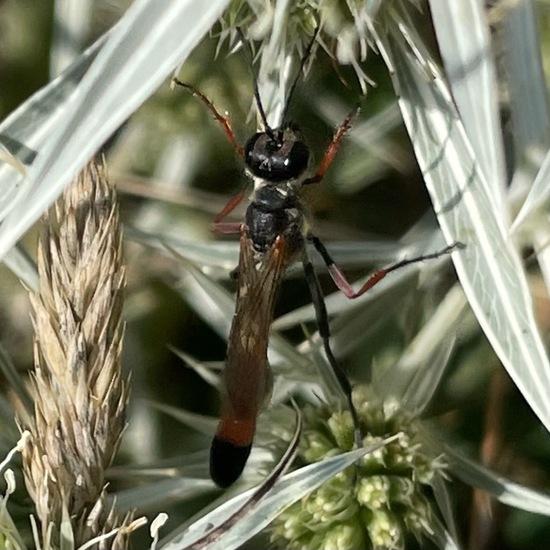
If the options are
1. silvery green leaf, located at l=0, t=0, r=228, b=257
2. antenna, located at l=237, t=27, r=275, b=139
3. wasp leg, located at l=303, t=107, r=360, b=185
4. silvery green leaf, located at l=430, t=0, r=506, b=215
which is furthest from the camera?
wasp leg, located at l=303, t=107, r=360, b=185

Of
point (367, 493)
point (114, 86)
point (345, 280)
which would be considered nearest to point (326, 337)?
point (345, 280)

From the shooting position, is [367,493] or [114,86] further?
[367,493]

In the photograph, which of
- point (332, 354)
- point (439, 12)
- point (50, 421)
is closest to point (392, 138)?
point (332, 354)

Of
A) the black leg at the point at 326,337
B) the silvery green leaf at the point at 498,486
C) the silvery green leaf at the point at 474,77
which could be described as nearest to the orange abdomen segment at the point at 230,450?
the black leg at the point at 326,337

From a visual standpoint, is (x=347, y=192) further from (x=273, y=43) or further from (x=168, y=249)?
(x=273, y=43)

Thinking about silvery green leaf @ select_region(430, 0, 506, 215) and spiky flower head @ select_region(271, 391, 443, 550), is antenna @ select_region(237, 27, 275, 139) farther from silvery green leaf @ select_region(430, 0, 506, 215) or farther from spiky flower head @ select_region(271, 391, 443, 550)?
spiky flower head @ select_region(271, 391, 443, 550)

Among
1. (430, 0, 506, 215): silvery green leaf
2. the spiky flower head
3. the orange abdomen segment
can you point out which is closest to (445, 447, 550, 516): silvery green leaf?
the spiky flower head

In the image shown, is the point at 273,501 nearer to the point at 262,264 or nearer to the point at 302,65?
the point at 262,264
